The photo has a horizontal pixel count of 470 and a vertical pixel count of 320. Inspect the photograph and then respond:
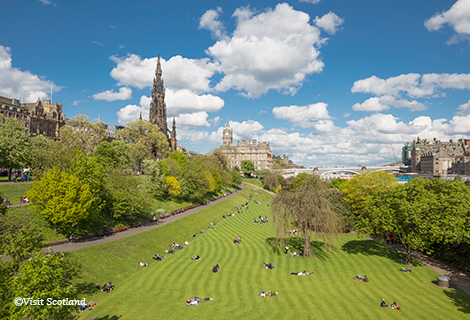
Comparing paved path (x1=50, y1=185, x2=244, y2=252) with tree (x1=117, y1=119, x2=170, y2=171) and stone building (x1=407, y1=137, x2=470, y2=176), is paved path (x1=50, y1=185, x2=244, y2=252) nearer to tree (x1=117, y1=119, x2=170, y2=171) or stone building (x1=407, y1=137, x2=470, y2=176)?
tree (x1=117, y1=119, x2=170, y2=171)

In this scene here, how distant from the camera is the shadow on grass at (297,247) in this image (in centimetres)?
3791

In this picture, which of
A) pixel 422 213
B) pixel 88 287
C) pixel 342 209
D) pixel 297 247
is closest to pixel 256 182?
pixel 342 209

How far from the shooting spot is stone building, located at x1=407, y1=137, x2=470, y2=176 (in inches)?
5536

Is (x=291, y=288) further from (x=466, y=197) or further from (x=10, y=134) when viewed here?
(x=10, y=134)

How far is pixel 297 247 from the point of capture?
40875mm

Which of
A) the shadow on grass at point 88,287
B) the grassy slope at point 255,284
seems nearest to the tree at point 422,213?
the grassy slope at point 255,284

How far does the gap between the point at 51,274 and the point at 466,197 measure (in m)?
43.0

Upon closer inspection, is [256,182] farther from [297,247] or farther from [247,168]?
[297,247]

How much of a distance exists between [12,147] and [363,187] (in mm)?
69108

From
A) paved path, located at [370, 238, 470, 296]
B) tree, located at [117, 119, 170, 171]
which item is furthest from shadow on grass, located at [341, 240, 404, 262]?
tree, located at [117, 119, 170, 171]

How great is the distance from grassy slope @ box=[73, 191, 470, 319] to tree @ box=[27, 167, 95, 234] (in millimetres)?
5115

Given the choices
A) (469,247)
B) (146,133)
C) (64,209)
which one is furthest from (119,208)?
(146,133)

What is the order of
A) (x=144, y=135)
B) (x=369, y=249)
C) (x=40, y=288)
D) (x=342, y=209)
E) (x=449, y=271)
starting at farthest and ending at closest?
(x=144, y=135) < (x=342, y=209) < (x=369, y=249) < (x=449, y=271) < (x=40, y=288)

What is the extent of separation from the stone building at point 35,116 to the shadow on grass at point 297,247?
91083mm
